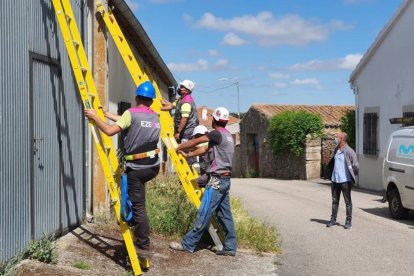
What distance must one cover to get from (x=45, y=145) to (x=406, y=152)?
8463 mm

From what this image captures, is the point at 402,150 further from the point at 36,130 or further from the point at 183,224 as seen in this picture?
the point at 36,130

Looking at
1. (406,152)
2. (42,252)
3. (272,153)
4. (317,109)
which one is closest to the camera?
(42,252)

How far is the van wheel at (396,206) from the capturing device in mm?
12349

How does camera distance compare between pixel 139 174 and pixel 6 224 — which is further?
pixel 139 174

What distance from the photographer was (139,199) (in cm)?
620

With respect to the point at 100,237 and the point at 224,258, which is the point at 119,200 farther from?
the point at 224,258

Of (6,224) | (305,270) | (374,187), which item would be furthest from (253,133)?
(6,224)

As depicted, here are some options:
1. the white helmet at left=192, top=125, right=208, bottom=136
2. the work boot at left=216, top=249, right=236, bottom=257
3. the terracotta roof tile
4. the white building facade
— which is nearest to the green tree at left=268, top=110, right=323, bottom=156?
the terracotta roof tile

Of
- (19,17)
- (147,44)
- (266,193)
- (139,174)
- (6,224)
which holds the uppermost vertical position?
(147,44)

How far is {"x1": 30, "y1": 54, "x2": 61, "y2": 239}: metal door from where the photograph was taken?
6.30m

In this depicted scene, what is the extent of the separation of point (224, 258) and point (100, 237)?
1.70m

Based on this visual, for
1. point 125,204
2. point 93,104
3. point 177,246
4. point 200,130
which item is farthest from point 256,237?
point 93,104

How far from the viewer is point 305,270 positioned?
7.46 m

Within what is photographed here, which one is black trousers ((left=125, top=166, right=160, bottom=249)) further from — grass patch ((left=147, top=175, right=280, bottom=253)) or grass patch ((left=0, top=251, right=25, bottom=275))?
grass patch ((left=147, top=175, right=280, bottom=253))
